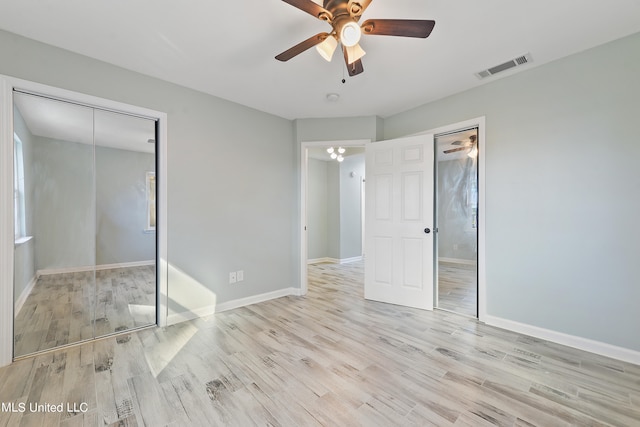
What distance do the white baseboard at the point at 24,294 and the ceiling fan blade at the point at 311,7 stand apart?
2.95m

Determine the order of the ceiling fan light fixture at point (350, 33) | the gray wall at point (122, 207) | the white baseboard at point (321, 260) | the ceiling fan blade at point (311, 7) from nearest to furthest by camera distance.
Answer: the ceiling fan blade at point (311, 7), the ceiling fan light fixture at point (350, 33), the gray wall at point (122, 207), the white baseboard at point (321, 260)

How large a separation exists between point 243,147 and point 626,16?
141 inches

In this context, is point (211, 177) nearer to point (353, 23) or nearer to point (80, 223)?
point (80, 223)

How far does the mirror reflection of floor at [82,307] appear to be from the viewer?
7.62 ft

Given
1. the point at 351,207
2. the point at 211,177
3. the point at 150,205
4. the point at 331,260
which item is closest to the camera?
the point at 150,205

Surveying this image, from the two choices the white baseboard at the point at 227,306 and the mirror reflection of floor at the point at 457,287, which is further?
the mirror reflection of floor at the point at 457,287

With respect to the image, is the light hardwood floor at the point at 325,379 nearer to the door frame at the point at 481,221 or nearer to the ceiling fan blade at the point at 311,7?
the door frame at the point at 481,221

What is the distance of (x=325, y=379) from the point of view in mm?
1954

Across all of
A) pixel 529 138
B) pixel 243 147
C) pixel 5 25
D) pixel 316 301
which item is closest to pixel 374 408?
pixel 316 301

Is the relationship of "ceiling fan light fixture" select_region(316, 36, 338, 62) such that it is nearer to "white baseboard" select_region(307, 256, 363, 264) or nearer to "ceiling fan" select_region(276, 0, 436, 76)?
"ceiling fan" select_region(276, 0, 436, 76)

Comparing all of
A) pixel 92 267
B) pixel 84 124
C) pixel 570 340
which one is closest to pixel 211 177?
pixel 84 124

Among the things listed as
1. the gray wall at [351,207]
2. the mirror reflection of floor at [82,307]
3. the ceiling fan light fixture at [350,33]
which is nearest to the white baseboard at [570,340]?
the ceiling fan light fixture at [350,33]

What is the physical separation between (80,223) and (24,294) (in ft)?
2.21

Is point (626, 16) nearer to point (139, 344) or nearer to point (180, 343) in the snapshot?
point (180, 343)
